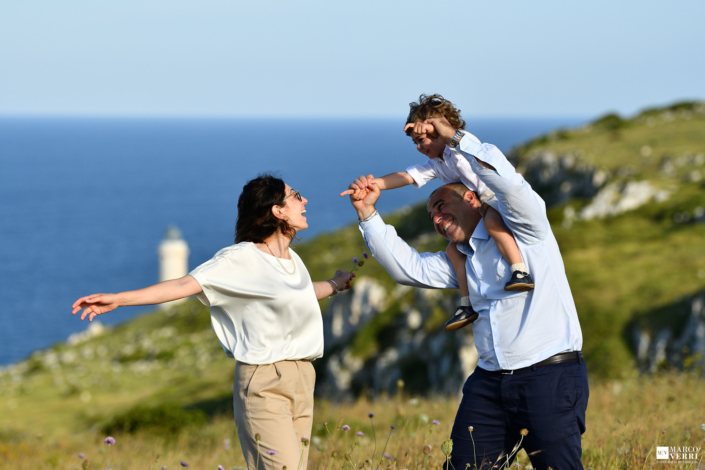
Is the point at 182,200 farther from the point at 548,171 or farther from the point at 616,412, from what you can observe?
the point at 616,412

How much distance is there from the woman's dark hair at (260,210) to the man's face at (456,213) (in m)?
1.04

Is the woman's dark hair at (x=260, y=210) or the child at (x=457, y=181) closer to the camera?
the child at (x=457, y=181)

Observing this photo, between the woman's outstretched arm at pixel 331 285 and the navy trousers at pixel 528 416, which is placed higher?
the woman's outstretched arm at pixel 331 285

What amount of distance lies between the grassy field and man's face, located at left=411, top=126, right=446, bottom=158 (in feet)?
6.28

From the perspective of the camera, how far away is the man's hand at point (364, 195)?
464 centimetres

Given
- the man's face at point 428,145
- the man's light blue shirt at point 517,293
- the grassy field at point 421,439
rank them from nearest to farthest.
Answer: the man's light blue shirt at point 517,293
the man's face at point 428,145
the grassy field at point 421,439

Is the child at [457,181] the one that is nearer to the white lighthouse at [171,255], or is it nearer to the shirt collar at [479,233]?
the shirt collar at [479,233]

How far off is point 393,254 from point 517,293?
983 millimetres

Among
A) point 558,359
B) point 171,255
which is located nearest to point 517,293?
point 558,359

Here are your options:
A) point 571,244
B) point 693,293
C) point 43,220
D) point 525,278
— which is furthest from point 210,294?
point 43,220

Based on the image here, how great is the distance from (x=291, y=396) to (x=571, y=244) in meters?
18.4

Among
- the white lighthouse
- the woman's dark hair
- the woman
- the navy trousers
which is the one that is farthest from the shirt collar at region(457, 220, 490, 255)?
the white lighthouse

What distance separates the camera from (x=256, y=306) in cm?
421

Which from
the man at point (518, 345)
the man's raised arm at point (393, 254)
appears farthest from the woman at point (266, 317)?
the man at point (518, 345)
